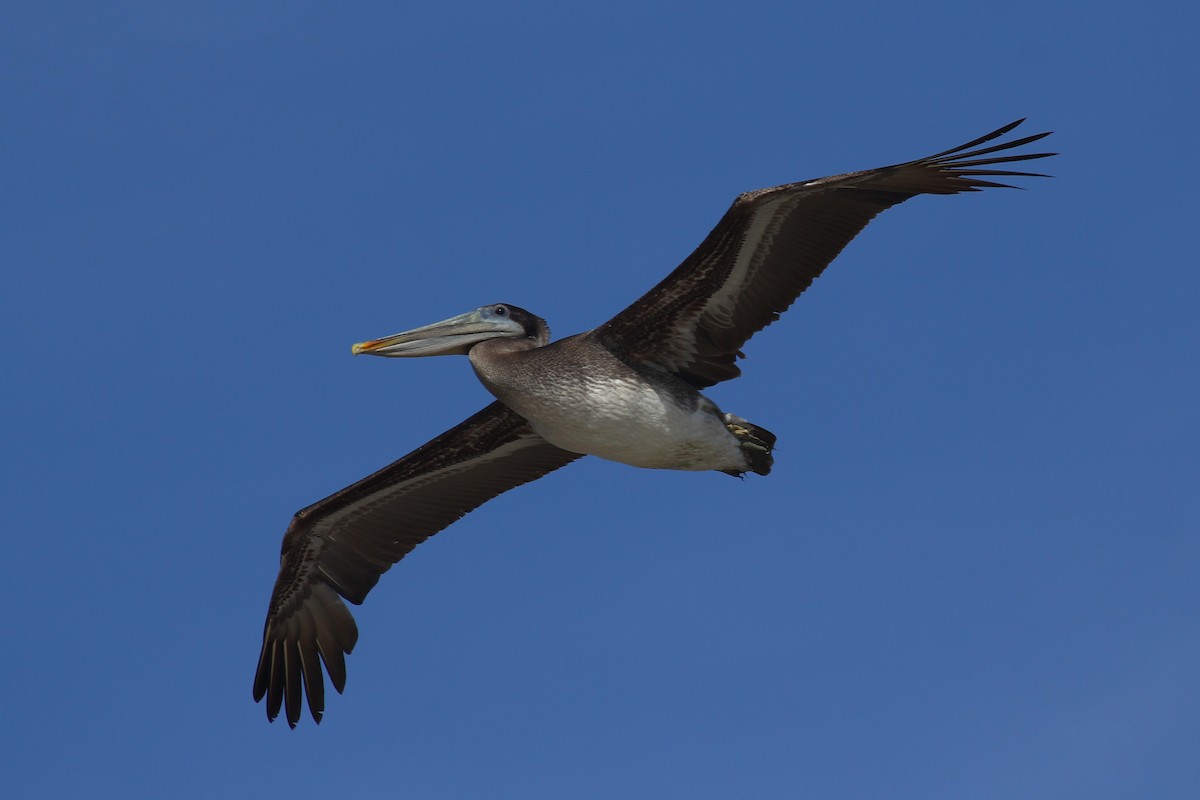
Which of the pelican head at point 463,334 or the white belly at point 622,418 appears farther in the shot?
the pelican head at point 463,334

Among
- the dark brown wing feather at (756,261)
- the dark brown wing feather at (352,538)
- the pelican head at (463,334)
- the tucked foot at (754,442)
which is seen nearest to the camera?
the dark brown wing feather at (756,261)

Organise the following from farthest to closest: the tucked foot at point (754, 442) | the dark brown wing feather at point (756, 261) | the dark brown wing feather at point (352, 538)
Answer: the dark brown wing feather at point (352, 538) → the tucked foot at point (754, 442) → the dark brown wing feather at point (756, 261)

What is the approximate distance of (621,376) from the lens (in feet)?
41.7

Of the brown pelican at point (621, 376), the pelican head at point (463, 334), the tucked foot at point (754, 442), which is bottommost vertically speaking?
the tucked foot at point (754, 442)

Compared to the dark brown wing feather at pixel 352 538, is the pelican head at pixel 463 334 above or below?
above

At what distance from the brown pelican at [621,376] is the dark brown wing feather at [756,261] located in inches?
0.4

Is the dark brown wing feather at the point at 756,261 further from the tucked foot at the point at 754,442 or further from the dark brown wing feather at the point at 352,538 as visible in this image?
the dark brown wing feather at the point at 352,538

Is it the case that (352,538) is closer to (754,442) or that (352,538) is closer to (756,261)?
(754,442)

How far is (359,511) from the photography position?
14.5 m

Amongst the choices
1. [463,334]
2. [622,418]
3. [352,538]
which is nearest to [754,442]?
[622,418]

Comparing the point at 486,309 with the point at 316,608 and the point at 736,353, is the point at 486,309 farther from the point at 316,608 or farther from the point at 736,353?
the point at 316,608

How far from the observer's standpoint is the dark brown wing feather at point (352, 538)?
14336mm

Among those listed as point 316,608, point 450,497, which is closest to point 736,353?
point 450,497

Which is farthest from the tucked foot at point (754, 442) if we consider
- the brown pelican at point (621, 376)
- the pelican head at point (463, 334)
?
the pelican head at point (463, 334)
